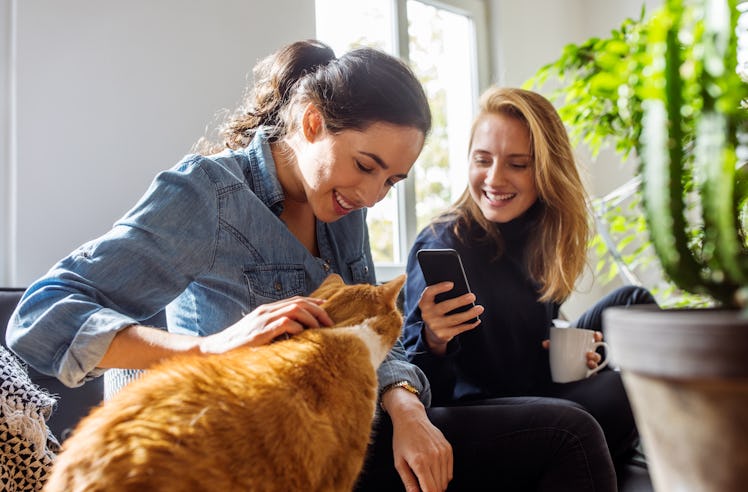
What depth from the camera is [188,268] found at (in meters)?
1.06

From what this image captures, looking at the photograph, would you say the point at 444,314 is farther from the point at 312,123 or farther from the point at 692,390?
the point at 692,390

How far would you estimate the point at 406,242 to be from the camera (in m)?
2.84

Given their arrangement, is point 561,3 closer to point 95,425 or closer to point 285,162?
point 285,162

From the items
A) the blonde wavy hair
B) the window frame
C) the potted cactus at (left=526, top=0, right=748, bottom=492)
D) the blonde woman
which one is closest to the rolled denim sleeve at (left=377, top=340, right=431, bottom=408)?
the blonde woman

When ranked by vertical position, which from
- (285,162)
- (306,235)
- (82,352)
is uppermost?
(285,162)

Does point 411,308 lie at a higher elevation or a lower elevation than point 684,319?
lower

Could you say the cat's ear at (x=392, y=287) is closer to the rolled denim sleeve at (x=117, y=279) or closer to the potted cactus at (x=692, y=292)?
the rolled denim sleeve at (x=117, y=279)

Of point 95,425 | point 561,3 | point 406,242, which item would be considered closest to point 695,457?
point 95,425

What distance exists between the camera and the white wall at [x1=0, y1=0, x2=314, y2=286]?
1.64 m

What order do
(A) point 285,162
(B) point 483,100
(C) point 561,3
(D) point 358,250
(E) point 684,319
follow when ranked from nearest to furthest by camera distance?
1. (E) point 684,319
2. (A) point 285,162
3. (D) point 358,250
4. (B) point 483,100
5. (C) point 561,3

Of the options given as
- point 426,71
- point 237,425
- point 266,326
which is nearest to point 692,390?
point 237,425

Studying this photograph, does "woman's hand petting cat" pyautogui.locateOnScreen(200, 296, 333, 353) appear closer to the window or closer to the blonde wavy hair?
the blonde wavy hair

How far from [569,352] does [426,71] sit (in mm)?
1890

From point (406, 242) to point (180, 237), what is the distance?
6.10 feet
